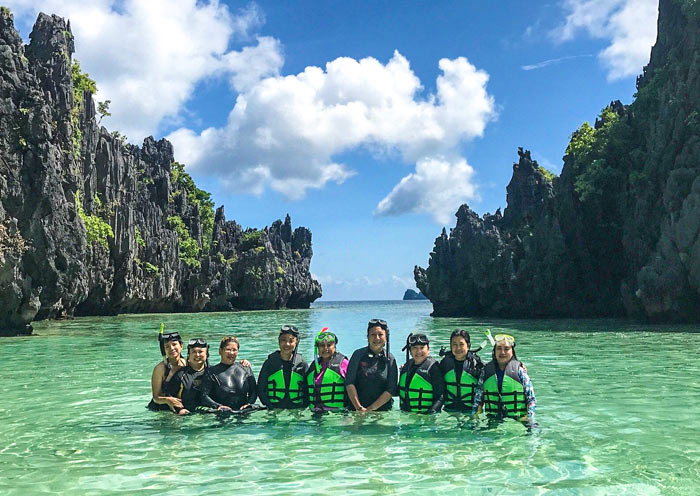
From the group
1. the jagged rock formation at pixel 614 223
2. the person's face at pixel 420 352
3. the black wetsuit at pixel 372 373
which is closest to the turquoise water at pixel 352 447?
the black wetsuit at pixel 372 373

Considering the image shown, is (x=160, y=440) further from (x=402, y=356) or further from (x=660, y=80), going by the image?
(x=660, y=80)

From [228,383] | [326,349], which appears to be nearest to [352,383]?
[326,349]

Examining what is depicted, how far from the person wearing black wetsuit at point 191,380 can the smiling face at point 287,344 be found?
4.09 feet

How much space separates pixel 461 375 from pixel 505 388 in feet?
2.71

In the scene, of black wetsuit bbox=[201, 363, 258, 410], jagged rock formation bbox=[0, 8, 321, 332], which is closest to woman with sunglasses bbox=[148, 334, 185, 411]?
black wetsuit bbox=[201, 363, 258, 410]

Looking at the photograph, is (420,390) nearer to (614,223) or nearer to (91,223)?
(614,223)

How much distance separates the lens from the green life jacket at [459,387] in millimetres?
9148

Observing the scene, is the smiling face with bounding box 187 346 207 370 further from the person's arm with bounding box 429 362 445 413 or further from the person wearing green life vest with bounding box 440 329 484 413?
the person wearing green life vest with bounding box 440 329 484 413

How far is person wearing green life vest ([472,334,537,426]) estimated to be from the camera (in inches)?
336

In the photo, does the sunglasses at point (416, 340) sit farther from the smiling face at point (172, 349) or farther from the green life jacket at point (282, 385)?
the smiling face at point (172, 349)

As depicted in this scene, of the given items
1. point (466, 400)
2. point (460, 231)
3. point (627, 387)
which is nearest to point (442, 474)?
point (466, 400)

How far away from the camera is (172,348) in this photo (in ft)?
29.4

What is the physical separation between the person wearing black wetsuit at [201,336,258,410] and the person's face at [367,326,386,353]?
219 cm

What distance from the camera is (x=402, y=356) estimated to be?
21844 millimetres
